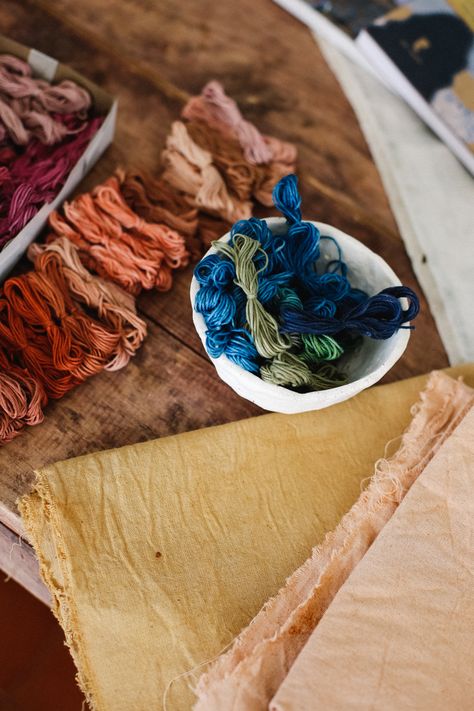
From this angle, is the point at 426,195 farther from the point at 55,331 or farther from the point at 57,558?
the point at 57,558

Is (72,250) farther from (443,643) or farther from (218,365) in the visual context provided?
(443,643)

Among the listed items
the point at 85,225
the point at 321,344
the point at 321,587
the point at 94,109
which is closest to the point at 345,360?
the point at 321,344

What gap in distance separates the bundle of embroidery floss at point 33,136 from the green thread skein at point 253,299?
0.97ft

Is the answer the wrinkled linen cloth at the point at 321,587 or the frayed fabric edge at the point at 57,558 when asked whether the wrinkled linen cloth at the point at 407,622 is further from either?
the frayed fabric edge at the point at 57,558

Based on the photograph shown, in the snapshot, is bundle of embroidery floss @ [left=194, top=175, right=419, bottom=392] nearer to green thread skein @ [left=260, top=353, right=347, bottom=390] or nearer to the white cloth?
green thread skein @ [left=260, top=353, right=347, bottom=390]

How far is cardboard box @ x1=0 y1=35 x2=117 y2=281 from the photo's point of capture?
87 cm

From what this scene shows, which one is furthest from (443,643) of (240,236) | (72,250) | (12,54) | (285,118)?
(12,54)

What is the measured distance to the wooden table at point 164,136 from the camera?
32.6 inches

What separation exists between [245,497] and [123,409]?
20 centimetres

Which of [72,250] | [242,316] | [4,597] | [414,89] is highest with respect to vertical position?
[414,89]

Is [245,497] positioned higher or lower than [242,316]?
lower

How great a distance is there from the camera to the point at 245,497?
799mm

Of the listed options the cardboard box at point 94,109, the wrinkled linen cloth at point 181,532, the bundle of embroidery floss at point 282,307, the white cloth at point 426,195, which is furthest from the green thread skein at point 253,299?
the white cloth at point 426,195

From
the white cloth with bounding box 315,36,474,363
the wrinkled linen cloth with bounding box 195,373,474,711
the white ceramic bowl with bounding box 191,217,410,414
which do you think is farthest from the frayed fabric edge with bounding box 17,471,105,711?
the white cloth with bounding box 315,36,474,363
